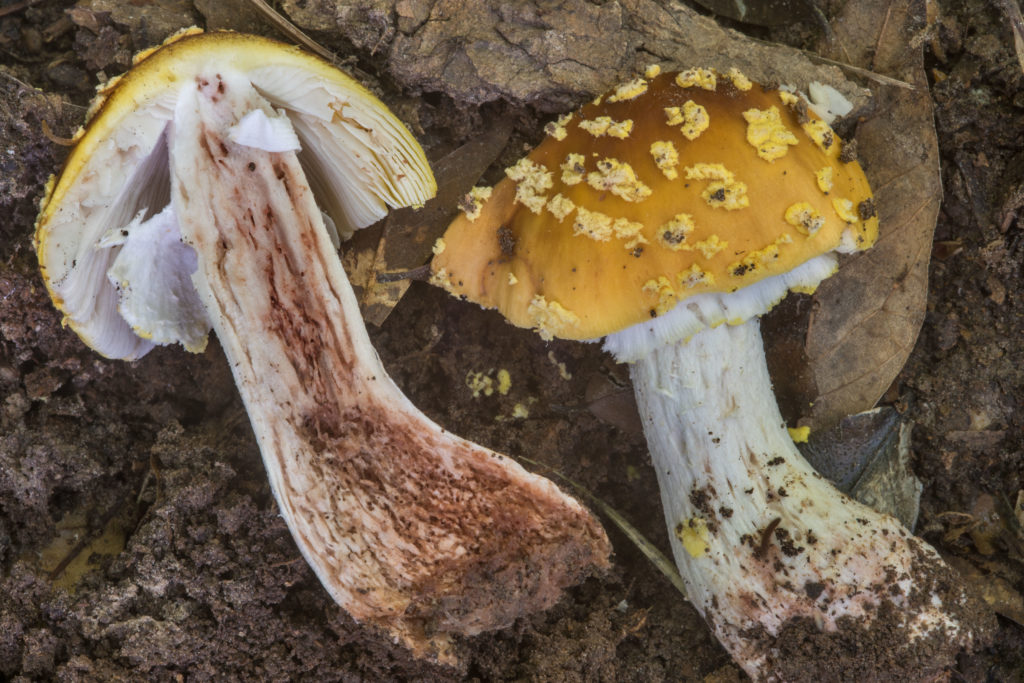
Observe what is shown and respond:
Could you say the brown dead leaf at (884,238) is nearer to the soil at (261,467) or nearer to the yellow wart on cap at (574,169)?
the soil at (261,467)

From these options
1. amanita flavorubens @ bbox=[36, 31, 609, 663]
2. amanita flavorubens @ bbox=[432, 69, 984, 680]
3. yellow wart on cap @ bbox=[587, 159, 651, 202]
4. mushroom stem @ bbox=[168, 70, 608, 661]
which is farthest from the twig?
yellow wart on cap @ bbox=[587, 159, 651, 202]

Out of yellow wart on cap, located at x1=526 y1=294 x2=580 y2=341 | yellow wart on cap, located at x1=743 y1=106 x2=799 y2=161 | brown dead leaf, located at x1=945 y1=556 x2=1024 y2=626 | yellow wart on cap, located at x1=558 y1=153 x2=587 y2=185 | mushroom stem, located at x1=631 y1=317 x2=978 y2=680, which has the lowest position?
brown dead leaf, located at x1=945 y1=556 x2=1024 y2=626

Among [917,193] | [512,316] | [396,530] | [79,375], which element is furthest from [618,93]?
[79,375]

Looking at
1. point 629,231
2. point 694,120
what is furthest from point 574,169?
point 694,120

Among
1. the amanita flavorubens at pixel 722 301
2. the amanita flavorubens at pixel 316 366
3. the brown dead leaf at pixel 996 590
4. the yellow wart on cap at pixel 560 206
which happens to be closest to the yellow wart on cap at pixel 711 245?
the amanita flavorubens at pixel 722 301

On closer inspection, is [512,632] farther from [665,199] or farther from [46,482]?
[46,482]

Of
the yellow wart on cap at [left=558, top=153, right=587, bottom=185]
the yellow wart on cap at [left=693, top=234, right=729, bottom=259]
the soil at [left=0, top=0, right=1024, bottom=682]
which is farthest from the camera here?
the soil at [left=0, top=0, right=1024, bottom=682]

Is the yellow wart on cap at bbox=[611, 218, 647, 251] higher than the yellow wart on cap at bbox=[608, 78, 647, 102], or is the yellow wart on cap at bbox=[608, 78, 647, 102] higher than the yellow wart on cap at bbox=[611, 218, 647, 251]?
the yellow wart on cap at bbox=[608, 78, 647, 102]

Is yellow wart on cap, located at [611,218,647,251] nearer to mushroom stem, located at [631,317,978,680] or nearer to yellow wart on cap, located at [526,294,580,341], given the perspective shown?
yellow wart on cap, located at [526,294,580,341]
